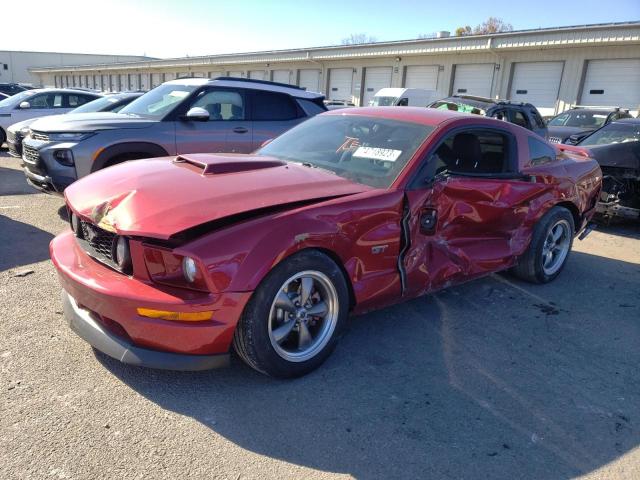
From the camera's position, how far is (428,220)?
365 centimetres

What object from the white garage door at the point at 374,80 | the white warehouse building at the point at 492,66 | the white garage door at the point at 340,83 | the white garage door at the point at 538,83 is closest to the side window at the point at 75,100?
the white warehouse building at the point at 492,66

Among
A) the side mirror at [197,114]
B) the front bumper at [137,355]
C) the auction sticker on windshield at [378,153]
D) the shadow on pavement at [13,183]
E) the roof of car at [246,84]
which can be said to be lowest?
the shadow on pavement at [13,183]

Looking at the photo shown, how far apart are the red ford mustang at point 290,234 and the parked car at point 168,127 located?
2.58 metres

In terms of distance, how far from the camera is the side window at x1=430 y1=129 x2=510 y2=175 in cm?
398

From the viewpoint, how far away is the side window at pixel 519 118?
1192 cm

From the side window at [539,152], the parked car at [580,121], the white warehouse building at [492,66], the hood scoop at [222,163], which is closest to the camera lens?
the hood scoop at [222,163]

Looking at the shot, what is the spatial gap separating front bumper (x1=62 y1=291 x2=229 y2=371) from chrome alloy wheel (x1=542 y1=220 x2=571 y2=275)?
3.68 metres

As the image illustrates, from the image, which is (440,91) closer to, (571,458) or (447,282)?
(447,282)

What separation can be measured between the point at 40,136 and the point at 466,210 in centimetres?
519

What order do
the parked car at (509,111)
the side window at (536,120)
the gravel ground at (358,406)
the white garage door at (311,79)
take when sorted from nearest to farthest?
the gravel ground at (358,406), the parked car at (509,111), the side window at (536,120), the white garage door at (311,79)

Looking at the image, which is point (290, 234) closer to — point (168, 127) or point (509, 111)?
point (168, 127)

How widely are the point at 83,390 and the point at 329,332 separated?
57.2 inches

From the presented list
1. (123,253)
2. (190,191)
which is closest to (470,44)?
(190,191)

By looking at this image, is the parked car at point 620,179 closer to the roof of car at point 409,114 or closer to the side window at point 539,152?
the side window at point 539,152
